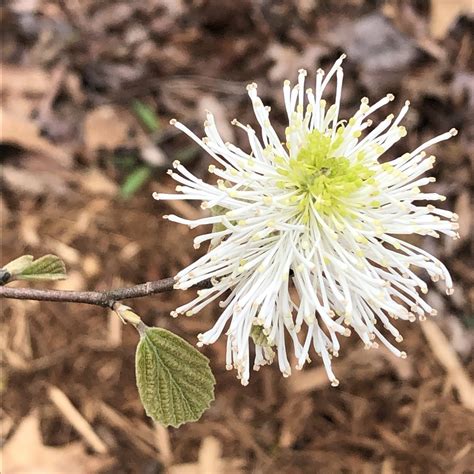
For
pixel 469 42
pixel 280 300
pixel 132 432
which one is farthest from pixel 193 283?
pixel 469 42

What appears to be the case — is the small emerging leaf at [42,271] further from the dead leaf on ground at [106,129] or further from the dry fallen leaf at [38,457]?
the dead leaf on ground at [106,129]

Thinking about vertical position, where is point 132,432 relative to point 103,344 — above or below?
below

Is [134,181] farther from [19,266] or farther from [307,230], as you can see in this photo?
[307,230]

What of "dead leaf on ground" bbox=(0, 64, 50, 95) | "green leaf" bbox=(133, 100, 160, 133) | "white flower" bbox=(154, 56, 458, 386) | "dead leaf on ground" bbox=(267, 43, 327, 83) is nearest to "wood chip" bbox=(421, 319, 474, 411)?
"dead leaf on ground" bbox=(267, 43, 327, 83)

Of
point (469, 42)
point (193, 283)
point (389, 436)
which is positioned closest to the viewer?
point (193, 283)

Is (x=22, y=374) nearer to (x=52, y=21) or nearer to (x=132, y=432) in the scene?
(x=132, y=432)

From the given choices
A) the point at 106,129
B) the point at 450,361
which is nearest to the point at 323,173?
the point at 450,361

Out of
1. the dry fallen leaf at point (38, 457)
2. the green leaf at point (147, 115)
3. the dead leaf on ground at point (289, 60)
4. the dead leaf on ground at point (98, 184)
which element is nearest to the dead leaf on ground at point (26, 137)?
the dead leaf on ground at point (98, 184)
